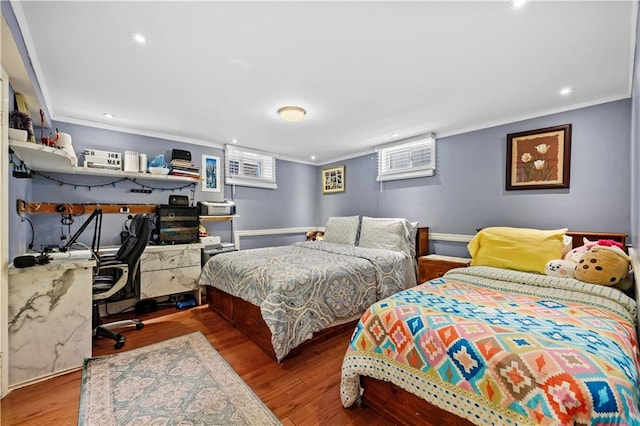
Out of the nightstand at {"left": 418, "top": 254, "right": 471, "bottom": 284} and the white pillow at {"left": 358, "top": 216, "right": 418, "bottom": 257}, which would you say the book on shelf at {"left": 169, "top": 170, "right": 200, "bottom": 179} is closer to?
the white pillow at {"left": 358, "top": 216, "right": 418, "bottom": 257}

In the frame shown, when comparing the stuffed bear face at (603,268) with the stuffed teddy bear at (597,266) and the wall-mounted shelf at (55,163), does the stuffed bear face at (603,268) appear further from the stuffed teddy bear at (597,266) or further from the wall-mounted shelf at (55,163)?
the wall-mounted shelf at (55,163)

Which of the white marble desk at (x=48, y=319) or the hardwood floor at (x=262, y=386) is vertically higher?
the white marble desk at (x=48, y=319)

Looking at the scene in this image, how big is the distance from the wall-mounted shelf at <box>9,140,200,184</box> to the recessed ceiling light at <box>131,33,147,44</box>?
1.05 m

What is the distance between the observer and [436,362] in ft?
4.18

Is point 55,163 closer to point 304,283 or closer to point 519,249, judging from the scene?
point 304,283

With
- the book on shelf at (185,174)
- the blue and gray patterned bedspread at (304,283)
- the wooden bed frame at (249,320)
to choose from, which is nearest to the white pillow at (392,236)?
the blue and gray patterned bedspread at (304,283)

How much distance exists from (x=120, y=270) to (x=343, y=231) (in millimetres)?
2863

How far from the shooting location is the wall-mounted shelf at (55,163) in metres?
1.89

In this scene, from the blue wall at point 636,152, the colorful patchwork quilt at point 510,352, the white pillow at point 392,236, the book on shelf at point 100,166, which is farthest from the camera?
the white pillow at point 392,236

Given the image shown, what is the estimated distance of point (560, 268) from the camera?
2100mm

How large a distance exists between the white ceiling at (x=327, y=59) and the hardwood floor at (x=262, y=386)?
2359 mm

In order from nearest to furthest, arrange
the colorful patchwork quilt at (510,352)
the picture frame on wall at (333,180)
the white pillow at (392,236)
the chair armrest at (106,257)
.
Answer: the colorful patchwork quilt at (510,352) → the chair armrest at (106,257) → the white pillow at (392,236) → the picture frame on wall at (333,180)

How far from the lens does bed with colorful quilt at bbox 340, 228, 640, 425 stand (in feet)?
3.16

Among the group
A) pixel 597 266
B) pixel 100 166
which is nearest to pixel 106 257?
pixel 100 166
